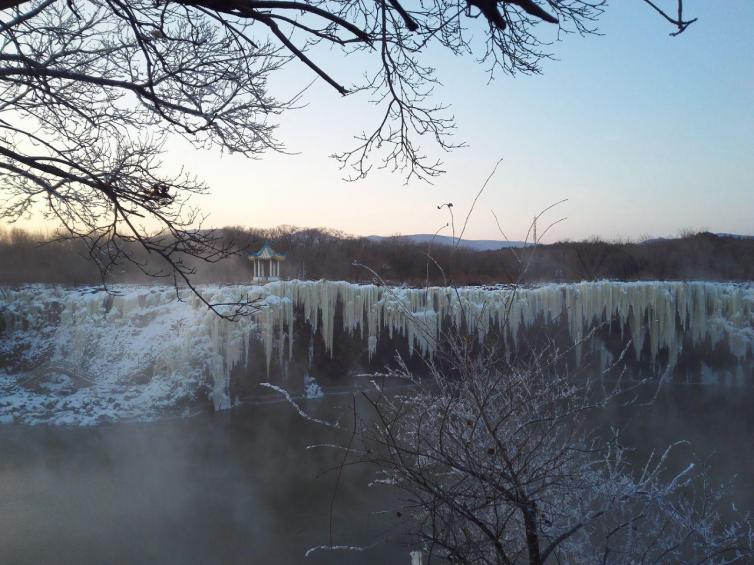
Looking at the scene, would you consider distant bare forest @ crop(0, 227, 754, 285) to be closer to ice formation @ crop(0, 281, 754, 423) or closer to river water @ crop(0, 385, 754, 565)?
ice formation @ crop(0, 281, 754, 423)

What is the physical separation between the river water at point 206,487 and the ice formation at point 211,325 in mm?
1314

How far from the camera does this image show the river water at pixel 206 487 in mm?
7012

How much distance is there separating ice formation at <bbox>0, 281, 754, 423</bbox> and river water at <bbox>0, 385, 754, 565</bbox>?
1.31m

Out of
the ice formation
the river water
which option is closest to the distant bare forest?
the ice formation

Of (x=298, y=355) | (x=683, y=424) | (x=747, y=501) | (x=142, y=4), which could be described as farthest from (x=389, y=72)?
(x=298, y=355)

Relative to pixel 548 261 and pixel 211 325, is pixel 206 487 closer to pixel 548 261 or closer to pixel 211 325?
pixel 211 325

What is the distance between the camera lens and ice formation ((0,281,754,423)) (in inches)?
550

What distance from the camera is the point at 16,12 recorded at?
8.21ft

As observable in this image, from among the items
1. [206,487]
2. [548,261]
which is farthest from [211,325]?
[548,261]

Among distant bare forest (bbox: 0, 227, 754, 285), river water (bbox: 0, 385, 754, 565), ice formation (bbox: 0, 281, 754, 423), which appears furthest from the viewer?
distant bare forest (bbox: 0, 227, 754, 285)

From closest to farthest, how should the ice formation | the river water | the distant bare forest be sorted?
1. the river water
2. the ice formation
3. the distant bare forest

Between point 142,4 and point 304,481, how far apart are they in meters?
8.33

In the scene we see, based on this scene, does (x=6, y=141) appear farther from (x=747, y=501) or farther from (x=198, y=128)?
(x=747, y=501)

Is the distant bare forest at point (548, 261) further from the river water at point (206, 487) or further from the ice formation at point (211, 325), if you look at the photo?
the river water at point (206, 487)
